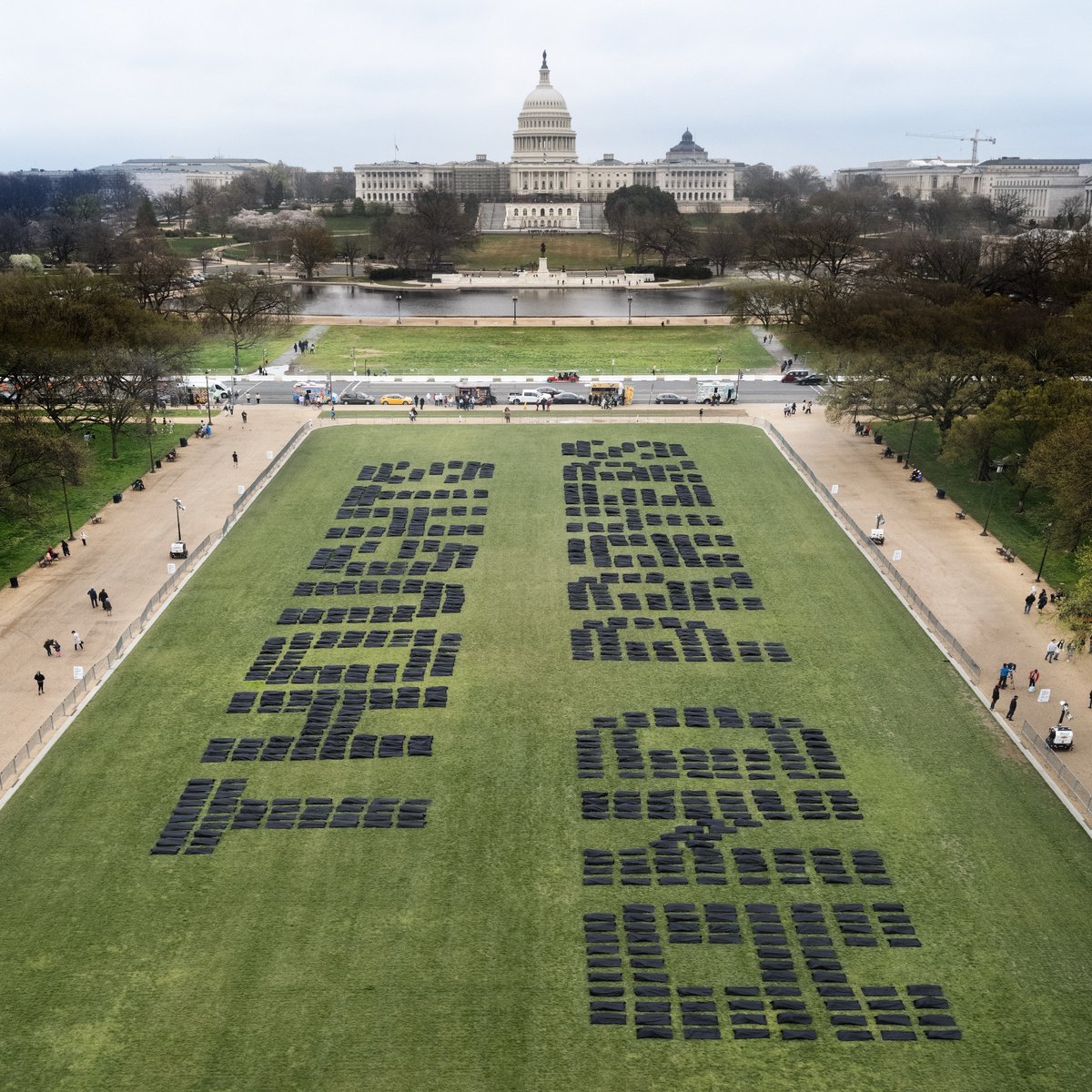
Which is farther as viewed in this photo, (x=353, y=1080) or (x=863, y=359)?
(x=863, y=359)

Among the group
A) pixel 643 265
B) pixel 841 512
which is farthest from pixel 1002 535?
pixel 643 265

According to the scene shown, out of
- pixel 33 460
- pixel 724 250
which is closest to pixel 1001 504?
pixel 33 460

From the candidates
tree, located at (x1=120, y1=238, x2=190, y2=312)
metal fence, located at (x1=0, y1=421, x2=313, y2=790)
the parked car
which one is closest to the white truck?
the parked car

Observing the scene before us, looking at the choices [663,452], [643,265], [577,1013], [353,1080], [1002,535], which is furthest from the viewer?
[643,265]

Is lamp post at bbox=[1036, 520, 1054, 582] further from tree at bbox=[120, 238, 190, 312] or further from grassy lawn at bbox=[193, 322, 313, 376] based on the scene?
tree at bbox=[120, 238, 190, 312]

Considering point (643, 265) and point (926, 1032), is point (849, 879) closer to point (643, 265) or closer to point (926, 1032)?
point (926, 1032)

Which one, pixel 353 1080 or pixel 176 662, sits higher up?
pixel 176 662
